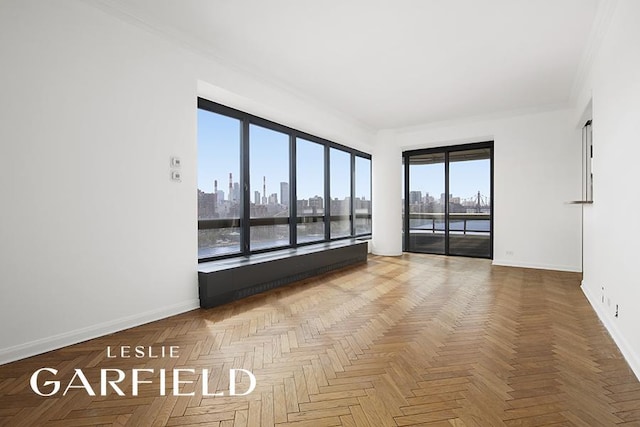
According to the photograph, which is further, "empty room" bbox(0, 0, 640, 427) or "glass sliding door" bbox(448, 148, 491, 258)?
"glass sliding door" bbox(448, 148, 491, 258)

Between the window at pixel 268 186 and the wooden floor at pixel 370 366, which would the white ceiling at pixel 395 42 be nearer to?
the window at pixel 268 186

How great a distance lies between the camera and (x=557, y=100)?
18.1ft

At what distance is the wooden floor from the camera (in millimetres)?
1767

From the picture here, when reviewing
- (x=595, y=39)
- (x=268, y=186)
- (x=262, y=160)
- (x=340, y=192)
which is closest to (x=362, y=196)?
(x=340, y=192)

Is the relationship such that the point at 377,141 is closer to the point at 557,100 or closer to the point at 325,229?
the point at 325,229

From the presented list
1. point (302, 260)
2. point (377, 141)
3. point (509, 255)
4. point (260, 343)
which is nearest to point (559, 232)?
point (509, 255)

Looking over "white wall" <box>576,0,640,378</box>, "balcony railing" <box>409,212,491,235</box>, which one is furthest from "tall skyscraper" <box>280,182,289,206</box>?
"white wall" <box>576,0,640,378</box>

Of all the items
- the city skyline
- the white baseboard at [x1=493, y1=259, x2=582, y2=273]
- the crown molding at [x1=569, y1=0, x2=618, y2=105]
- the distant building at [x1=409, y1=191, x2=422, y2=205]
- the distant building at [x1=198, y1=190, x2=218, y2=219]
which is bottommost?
the white baseboard at [x1=493, y1=259, x2=582, y2=273]

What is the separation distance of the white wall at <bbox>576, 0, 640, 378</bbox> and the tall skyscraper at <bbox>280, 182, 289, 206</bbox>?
4.15 meters

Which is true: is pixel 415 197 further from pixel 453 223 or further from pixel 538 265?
pixel 538 265

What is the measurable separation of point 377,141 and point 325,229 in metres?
2.56

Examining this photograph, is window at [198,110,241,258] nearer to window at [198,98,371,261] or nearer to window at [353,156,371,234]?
window at [198,98,371,261]

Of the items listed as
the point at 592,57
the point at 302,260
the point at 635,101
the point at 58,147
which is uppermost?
the point at 592,57

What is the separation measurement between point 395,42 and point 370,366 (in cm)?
326
